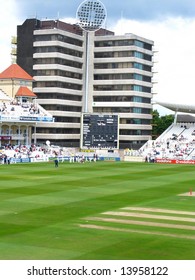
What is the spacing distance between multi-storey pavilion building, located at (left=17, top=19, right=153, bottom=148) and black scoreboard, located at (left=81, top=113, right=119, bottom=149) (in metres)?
12.3

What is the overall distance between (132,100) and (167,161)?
2025 cm

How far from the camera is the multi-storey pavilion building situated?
9462cm

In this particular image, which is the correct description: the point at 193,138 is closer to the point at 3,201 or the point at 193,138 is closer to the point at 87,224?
the point at 3,201

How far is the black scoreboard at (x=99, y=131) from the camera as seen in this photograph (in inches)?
3253

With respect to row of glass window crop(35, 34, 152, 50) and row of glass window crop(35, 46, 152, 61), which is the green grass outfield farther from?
row of glass window crop(35, 34, 152, 50)

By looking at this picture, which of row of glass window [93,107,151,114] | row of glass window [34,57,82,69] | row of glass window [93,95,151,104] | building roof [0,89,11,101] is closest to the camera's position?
building roof [0,89,11,101]

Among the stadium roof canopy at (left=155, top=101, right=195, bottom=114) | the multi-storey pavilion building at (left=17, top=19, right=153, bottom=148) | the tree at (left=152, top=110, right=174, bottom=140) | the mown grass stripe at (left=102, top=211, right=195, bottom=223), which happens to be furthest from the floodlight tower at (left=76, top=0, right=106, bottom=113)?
the mown grass stripe at (left=102, top=211, right=195, bottom=223)

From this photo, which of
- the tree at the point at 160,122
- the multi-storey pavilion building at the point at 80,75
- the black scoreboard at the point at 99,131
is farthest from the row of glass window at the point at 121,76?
the tree at the point at 160,122

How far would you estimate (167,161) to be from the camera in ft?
266

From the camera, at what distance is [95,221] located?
2502 cm

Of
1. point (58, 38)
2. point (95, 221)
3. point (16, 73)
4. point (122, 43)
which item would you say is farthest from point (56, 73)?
point (95, 221)

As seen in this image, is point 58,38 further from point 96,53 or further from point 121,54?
point 121,54

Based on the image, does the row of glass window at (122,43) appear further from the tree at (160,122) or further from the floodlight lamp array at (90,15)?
the tree at (160,122)
